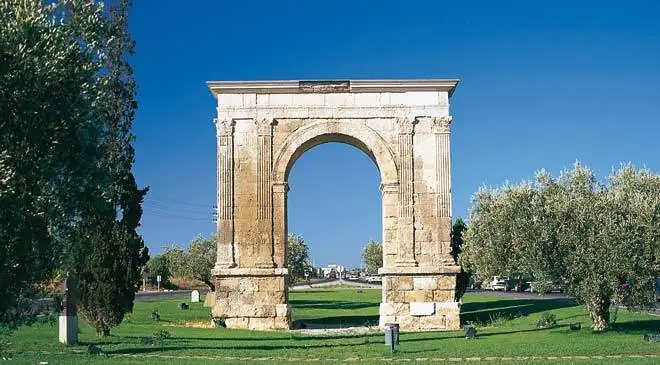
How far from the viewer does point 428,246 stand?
31.1 metres

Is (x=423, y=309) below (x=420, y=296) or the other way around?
below

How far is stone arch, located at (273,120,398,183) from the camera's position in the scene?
103 feet

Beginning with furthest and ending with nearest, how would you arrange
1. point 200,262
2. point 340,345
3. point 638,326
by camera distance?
point 200,262 < point 638,326 < point 340,345

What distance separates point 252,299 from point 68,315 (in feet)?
28.7

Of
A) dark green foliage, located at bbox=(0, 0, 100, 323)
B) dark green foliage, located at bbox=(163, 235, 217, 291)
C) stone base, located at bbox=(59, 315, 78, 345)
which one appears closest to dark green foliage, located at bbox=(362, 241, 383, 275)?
dark green foliage, located at bbox=(163, 235, 217, 291)

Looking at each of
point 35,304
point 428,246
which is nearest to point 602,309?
point 428,246

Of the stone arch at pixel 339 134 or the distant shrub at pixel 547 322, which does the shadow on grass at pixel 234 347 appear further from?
the stone arch at pixel 339 134

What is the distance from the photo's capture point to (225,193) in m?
31.4

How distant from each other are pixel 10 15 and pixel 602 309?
19.7 m

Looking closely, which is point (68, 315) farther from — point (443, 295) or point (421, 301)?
point (443, 295)

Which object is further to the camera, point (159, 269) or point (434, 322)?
point (159, 269)

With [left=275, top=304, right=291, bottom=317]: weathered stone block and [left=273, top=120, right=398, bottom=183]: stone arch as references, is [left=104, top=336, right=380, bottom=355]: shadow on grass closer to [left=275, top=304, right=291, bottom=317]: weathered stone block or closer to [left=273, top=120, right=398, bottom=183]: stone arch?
[left=275, top=304, right=291, bottom=317]: weathered stone block

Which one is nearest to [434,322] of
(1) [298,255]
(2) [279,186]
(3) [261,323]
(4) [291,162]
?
(3) [261,323]

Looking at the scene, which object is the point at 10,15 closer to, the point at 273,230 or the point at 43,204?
the point at 43,204
